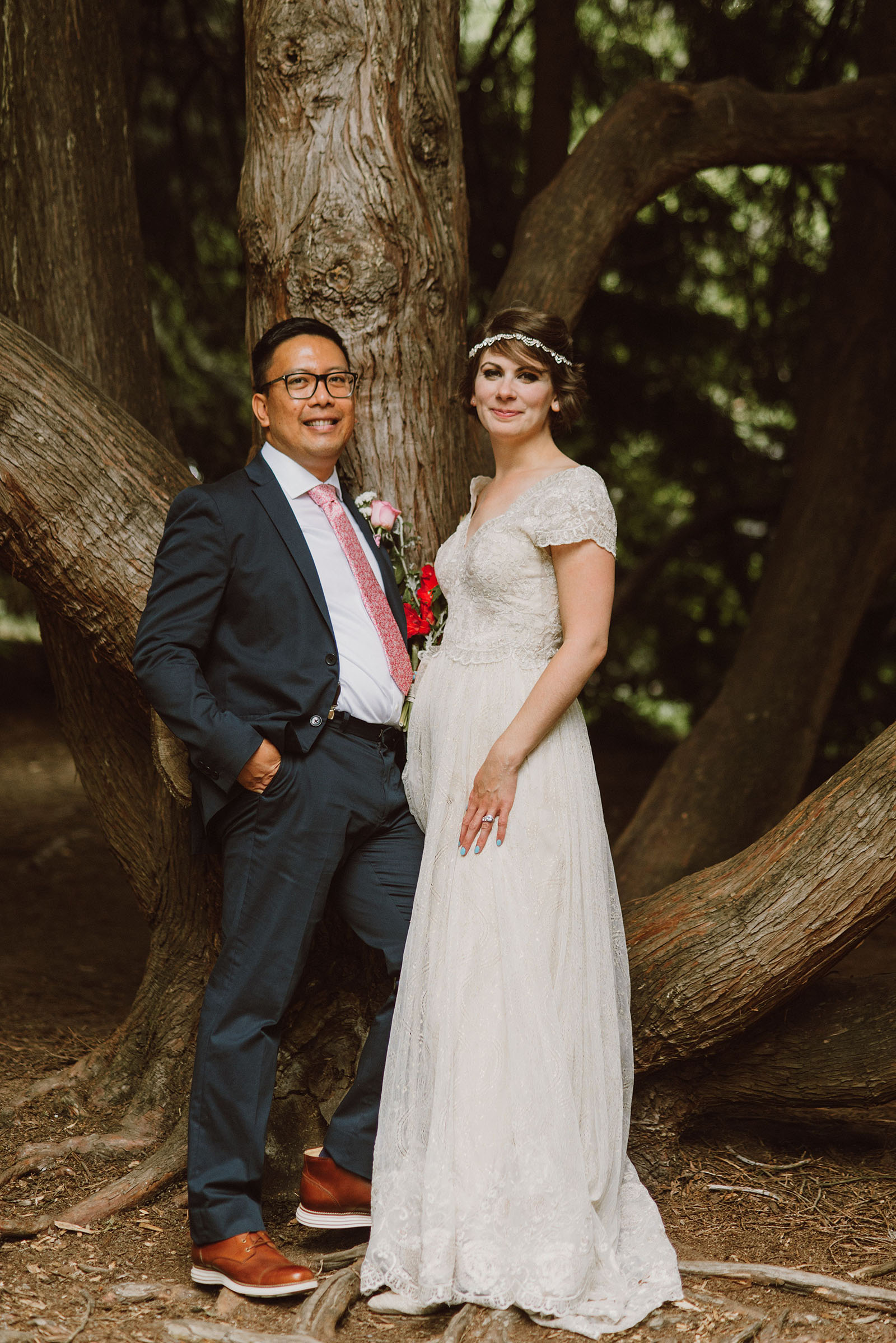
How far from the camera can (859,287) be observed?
666 centimetres

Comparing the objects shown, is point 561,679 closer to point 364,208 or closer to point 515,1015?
point 515,1015

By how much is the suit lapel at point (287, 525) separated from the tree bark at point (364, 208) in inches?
24.4

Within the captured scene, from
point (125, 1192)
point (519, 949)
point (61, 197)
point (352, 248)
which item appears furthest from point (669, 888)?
point (61, 197)

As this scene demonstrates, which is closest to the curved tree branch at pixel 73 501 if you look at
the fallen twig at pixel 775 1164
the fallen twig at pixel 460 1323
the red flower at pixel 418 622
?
the red flower at pixel 418 622

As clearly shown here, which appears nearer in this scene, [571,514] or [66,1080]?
[571,514]

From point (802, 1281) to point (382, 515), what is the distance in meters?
2.26

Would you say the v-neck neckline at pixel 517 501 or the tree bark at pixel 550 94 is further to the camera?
the tree bark at pixel 550 94

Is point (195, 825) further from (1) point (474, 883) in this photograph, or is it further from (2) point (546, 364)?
(2) point (546, 364)

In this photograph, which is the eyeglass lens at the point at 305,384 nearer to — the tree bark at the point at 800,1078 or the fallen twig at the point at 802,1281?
the tree bark at the point at 800,1078

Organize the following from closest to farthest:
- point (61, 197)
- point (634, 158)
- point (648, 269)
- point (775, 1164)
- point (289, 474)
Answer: point (289, 474) < point (775, 1164) < point (61, 197) < point (634, 158) < point (648, 269)

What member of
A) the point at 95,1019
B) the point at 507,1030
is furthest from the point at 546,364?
the point at 95,1019

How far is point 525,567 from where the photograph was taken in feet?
9.93

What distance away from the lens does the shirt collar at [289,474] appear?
323 cm

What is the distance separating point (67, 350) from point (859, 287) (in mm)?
4392
